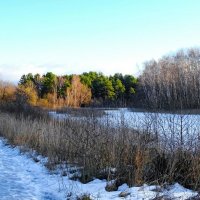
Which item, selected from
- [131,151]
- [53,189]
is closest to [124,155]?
[131,151]

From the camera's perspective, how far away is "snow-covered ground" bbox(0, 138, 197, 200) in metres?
6.15

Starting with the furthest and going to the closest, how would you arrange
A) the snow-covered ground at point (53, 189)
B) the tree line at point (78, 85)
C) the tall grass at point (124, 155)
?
the tree line at point (78, 85)
the tall grass at point (124, 155)
the snow-covered ground at point (53, 189)

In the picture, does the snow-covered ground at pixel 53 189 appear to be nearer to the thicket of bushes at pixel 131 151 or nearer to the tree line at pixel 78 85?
the thicket of bushes at pixel 131 151

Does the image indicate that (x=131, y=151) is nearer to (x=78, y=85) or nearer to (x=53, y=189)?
(x=53, y=189)

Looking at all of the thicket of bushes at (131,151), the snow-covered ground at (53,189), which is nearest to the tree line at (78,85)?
the thicket of bushes at (131,151)

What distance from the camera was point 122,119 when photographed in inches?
339

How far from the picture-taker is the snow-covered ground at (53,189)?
6152 mm

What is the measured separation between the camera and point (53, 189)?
281 inches

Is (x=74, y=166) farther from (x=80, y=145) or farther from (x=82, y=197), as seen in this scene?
(x=82, y=197)

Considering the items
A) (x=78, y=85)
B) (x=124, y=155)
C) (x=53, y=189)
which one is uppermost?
(x=78, y=85)

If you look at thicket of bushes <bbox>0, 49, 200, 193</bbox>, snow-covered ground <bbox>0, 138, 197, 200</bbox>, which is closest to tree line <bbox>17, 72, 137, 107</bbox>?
thicket of bushes <bbox>0, 49, 200, 193</bbox>

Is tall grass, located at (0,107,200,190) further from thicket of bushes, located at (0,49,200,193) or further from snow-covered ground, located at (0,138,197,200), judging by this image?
snow-covered ground, located at (0,138,197,200)

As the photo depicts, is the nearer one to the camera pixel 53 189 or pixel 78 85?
pixel 53 189

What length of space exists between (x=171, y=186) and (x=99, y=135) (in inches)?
93.1
